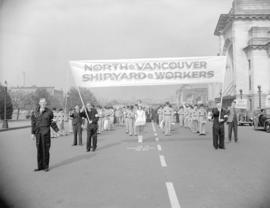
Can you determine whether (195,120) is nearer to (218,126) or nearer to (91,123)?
(218,126)

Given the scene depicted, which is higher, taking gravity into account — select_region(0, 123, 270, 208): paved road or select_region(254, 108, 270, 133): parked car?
select_region(254, 108, 270, 133): parked car

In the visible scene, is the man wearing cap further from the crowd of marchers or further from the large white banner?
the large white banner

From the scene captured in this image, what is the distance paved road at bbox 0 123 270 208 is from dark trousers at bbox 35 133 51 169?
0.28 m

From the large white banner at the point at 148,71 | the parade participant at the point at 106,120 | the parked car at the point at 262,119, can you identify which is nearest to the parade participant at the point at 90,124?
the large white banner at the point at 148,71

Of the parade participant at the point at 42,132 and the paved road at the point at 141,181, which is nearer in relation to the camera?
the paved road at the point at 141,181

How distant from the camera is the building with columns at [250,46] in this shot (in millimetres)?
57625

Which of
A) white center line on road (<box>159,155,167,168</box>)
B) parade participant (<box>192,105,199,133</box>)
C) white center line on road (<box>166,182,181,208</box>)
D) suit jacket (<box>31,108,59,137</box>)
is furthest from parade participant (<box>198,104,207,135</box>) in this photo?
white center line on road (<box>166,182,181,208</box>)

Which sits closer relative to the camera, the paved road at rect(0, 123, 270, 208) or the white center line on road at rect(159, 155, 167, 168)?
the paved road at rect(0, 123, 270, 208)

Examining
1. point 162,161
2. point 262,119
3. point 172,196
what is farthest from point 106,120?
point 172,196

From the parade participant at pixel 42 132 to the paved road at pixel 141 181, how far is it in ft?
1.10

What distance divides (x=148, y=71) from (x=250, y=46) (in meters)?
47.9

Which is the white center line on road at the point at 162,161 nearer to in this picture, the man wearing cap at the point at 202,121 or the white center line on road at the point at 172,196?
the white center line on road at the point at 172,196

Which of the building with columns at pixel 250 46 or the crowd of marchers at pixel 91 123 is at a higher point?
the building with columns at pixel 250 46

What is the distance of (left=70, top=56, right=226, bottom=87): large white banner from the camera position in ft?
45.1
